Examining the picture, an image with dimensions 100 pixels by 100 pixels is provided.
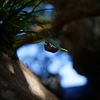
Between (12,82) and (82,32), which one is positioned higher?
(82,32)

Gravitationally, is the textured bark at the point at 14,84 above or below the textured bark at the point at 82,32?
below

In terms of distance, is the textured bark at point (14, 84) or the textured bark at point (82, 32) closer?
the textured bark at point (14, 84)

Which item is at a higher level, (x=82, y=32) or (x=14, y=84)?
(x=82, y=32)

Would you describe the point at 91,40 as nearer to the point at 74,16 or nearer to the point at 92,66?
the point at 92,66

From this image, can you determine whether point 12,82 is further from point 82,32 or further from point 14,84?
point 82,32

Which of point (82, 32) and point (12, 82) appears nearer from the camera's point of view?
point (12, 82)

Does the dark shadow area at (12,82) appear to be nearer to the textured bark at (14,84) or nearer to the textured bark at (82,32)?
the textured bark at (14,84)

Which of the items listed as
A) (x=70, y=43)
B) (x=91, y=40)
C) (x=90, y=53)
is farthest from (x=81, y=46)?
(x=70, y=43)

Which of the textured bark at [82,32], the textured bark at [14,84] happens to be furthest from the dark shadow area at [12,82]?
the textured bark at [82,32]

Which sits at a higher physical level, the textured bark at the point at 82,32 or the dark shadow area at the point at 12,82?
the textured bark at the point at 82,32

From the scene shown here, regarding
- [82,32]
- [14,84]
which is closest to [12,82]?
[14,84]
